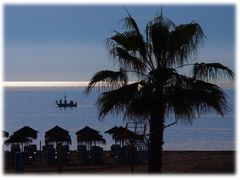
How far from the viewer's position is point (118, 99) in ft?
28.4

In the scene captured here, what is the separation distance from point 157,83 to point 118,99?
73 centimetres

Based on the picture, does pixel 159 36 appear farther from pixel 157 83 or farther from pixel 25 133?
pixel 25 133

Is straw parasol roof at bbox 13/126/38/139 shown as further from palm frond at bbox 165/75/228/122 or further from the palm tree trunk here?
palm frond at bbox 165/75/228/122

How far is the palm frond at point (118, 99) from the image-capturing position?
8.67 meters

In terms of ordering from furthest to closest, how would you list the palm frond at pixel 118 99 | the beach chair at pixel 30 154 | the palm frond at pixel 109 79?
the beach chair at pixel 30 154, the palm frond at pixel 109 79, the palm frond at pixel 118 99

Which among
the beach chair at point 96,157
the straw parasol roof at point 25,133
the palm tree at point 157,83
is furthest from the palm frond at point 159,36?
the straw parasol roof at point 25,133

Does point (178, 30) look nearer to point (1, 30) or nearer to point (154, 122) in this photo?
point (154, 122)

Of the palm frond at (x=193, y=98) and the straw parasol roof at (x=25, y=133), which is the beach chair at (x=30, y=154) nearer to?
the straw parasol roof at (x=25, y=133)

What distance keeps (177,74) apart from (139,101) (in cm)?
82

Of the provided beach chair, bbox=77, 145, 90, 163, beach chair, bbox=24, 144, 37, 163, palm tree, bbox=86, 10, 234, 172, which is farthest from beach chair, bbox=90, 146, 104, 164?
palm tree, bbox=86, 10, 234, 172

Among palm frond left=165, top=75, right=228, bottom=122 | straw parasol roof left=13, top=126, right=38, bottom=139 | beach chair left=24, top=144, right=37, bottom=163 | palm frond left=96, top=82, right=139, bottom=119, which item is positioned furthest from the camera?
straw parasol roof left=13, top=126, right=38, bottom=139

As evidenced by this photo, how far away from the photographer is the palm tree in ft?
27.8

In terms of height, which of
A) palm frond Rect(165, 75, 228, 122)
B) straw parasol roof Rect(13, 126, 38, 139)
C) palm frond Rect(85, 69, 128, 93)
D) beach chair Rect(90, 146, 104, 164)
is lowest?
beach chair Rect(90, 146, 104, 164)

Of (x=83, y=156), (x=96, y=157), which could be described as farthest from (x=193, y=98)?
(x=83, y=156)
